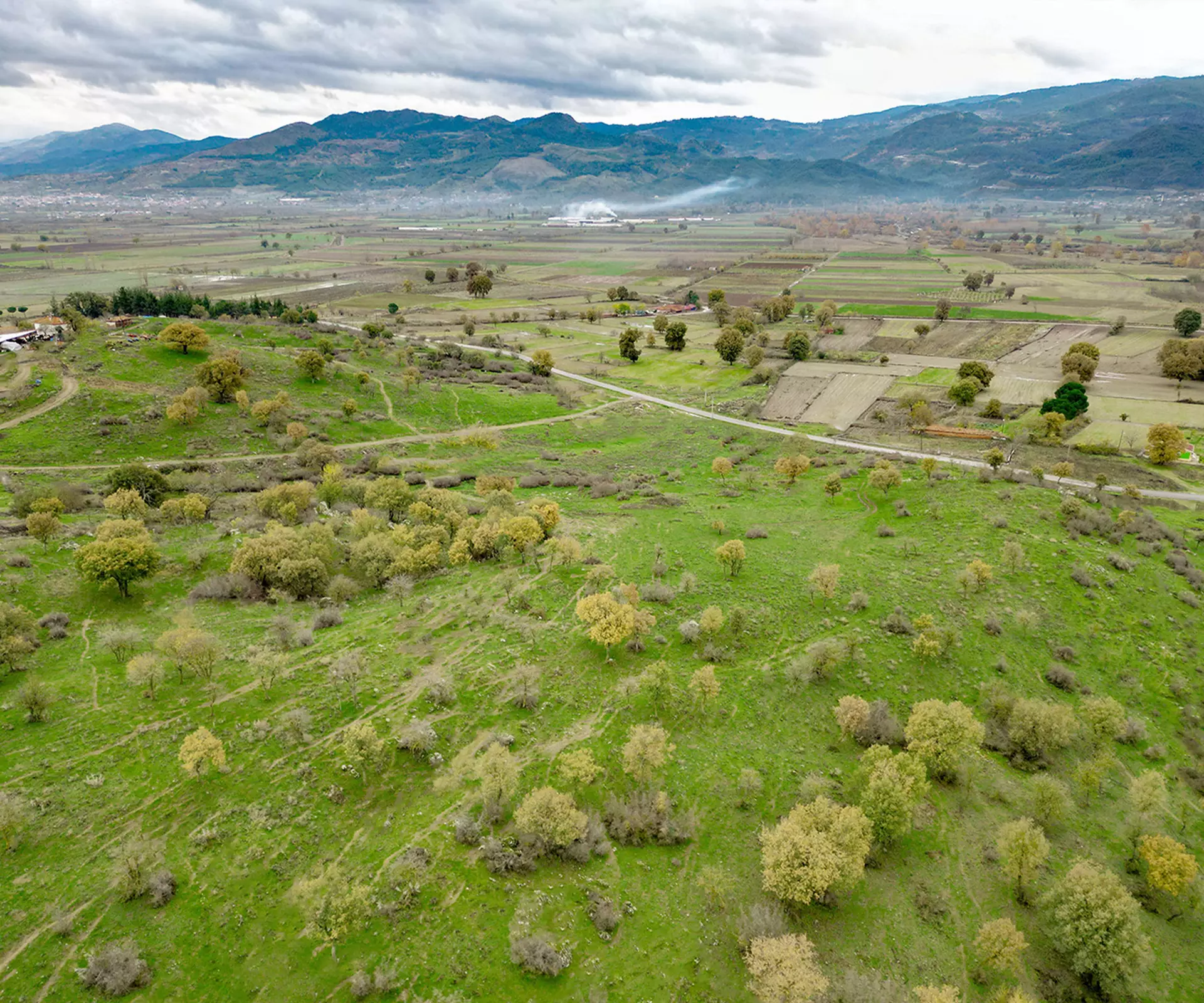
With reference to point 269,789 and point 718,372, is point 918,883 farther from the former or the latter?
point 718,372

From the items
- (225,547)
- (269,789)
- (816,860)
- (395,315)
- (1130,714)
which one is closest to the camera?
(816,860)

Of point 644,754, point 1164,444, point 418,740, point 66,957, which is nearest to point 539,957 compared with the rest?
point 644,754

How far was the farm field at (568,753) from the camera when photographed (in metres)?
28.3

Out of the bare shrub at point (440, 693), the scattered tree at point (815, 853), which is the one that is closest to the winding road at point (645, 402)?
the bare shrub at point (440, 693)

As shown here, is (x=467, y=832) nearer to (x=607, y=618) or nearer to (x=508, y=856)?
(x=508, y=856)

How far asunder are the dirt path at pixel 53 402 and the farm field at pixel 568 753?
27.7 metres

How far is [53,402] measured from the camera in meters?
88.8

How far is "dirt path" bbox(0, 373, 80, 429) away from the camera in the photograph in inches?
3302

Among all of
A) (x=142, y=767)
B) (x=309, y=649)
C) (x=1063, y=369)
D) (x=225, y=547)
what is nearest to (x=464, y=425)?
(x=225, y=547)

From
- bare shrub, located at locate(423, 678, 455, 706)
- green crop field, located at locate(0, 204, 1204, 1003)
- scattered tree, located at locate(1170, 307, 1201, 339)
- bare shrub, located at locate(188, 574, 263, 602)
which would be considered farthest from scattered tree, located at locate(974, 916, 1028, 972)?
scattered tree, located at locate(1170, 307, 1201, 339)

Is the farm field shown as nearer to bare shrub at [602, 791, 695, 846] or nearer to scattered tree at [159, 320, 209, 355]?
bare shrub at [602, 791, 695, 846]

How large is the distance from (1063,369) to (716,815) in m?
120

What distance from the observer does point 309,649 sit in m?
46.8

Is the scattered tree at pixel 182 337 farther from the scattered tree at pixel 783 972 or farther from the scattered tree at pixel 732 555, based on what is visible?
the scattered tree at pixel 783 972
